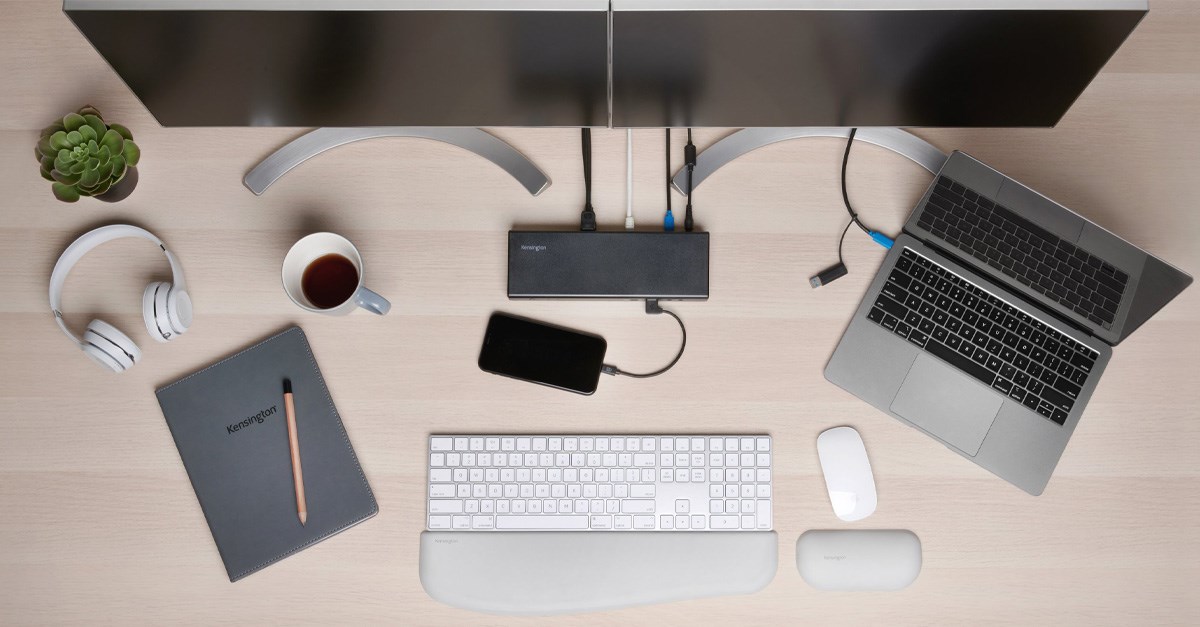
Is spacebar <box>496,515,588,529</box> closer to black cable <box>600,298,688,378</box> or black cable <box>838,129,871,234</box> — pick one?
black cable <box>600,298,688,378</box>

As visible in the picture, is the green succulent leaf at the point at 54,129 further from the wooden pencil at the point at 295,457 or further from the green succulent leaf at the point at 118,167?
the wooden pencil at the point at 295,457

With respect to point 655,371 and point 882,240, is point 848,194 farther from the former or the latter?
point 655,371

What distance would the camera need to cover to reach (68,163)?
33.1 inches

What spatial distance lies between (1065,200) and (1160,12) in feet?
0.97

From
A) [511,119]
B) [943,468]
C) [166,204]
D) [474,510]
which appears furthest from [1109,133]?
[166,204]

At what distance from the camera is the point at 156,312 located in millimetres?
860

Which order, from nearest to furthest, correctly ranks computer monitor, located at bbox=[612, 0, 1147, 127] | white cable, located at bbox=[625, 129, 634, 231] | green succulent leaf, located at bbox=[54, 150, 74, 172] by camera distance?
computer monitor, located at bbox=[612, 0, 1147, 127], green succulent leaf, located at bbox=[54, 150, 74, 172], white cable, located at bbox=[625, 129, 634, 231]

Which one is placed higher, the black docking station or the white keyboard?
the black docking station

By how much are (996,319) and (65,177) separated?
1.16m

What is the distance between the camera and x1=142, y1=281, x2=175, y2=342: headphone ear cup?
33.9 inches

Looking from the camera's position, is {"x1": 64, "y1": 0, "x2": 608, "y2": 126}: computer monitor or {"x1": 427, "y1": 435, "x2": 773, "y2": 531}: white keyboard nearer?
{"x1": 64, "y1": 0, "x2": 608, "y2": 126}: computer monitor

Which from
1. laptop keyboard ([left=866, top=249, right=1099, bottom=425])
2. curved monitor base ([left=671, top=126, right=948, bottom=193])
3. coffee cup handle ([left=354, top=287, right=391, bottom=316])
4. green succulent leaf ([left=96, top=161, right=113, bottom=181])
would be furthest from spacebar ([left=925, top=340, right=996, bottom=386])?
green succulent leaf ([left=96, top=161, right=113, bottom=181])

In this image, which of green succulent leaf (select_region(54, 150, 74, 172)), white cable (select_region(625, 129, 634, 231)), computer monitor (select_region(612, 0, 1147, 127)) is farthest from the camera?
white cable (select_region(625, 129, 634, 231))

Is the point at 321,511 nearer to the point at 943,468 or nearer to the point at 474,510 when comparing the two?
the point at 474,510
